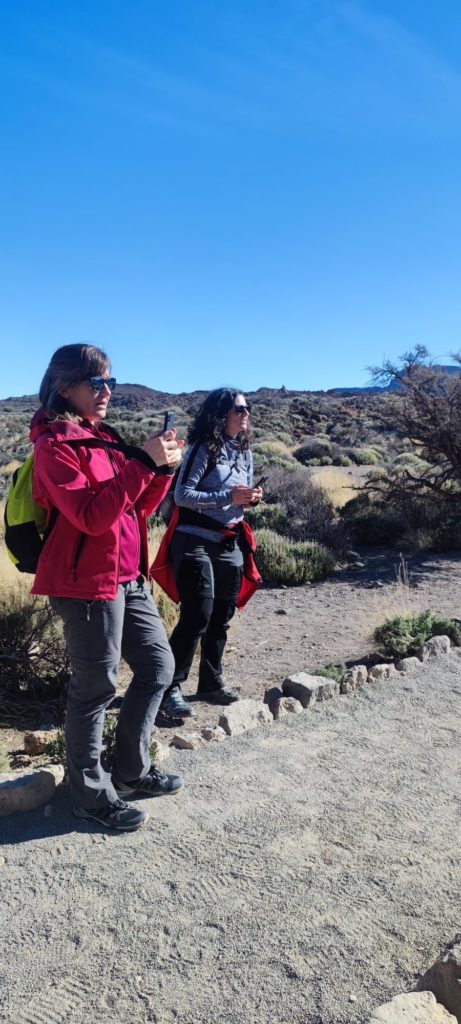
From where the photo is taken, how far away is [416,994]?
2090 millimetres

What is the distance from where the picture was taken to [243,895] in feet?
8.68

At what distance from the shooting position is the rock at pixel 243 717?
4.04 m

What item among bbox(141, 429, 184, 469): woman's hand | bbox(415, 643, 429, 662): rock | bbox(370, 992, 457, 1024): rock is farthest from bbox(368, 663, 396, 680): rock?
bbox(370, 992, 457, 1024): rock

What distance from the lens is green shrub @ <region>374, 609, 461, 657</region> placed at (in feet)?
18.4

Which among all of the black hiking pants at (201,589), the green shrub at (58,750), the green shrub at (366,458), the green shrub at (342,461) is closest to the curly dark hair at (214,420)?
the black hiking pants at (201,589)

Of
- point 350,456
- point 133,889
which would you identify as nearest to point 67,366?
point 133,889

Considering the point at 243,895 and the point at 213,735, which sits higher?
the point at 213,735

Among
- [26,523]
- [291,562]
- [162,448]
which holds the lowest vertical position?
[291,562]

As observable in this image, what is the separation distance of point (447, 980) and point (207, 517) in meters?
2.75

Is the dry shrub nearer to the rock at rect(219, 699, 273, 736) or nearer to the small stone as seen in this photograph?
the small stone

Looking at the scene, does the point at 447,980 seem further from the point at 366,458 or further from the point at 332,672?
the point at 366,458

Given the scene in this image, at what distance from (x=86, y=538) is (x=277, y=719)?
6.69ft

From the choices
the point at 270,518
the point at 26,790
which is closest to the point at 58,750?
the point at 26,790

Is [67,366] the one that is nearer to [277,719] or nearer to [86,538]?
[86,538]
